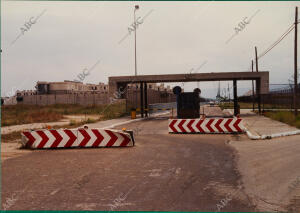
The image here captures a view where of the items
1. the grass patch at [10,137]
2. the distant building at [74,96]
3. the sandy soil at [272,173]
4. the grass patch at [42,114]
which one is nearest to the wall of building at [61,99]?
the distant building at [74,96]

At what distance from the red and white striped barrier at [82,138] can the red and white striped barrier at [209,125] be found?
498 cm

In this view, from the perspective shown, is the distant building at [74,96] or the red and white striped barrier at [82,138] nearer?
the red and white striped barrier at [82,138]

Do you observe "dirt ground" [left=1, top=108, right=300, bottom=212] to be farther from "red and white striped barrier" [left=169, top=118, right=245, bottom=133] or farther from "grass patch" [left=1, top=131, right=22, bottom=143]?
"red and white striped barrier" [left=169, top=118, right=245, bottom=133]

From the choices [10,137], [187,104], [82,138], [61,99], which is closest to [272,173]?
[82,138]

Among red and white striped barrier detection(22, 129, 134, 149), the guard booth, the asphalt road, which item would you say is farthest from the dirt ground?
the guard booth

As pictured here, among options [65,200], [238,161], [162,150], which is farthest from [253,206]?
[162,150]

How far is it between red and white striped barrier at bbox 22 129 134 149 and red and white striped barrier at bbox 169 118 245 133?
4981 mm

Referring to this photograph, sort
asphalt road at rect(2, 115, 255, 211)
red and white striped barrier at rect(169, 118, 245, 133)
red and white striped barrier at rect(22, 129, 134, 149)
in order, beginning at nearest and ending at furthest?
asphalt road at rect(2, 115, 255, 211), red and white striped barrier at rect(22, 129, 134, 149), red and white striped barrier at rect(169, 118, 245, 133)

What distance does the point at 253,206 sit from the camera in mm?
→ 5129

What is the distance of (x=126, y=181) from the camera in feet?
22.4

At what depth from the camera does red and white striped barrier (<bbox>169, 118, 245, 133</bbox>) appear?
1606cm

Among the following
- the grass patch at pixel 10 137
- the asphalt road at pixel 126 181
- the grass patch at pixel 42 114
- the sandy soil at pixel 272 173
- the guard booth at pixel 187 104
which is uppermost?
the guard booth at pixel 187 104

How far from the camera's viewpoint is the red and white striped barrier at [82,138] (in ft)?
39.5

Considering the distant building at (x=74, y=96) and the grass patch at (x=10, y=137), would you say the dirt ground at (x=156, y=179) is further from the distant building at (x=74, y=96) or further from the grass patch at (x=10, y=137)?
the distant building at (x=74, y=96)
